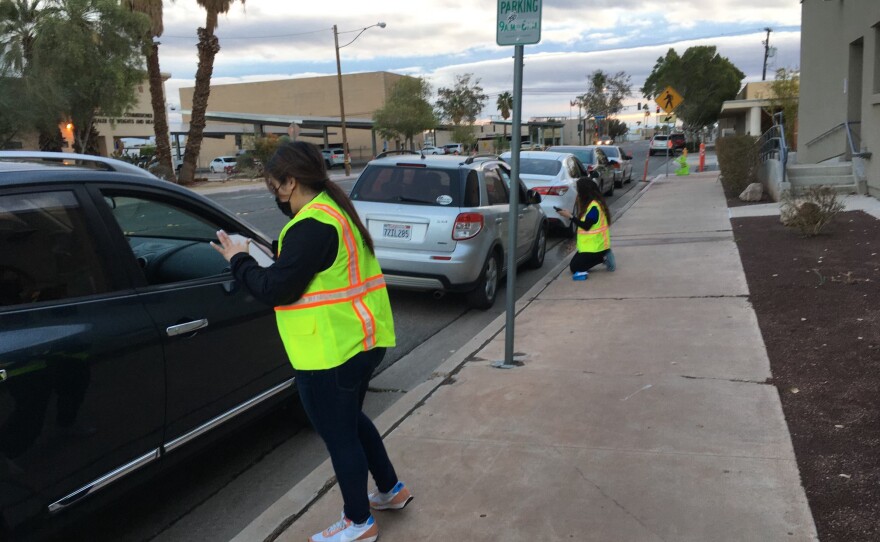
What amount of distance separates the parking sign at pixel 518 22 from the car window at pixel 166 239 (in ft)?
8.31

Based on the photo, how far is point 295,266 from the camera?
262 centimetres

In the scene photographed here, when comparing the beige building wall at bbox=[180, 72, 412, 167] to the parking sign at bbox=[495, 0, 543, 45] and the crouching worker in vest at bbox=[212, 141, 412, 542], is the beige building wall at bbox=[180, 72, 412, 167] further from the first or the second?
the crouching worker in vest at bbox=[212, 141, 412, 542]

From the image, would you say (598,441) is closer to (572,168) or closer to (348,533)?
(348,533)

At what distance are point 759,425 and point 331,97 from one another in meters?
82.4

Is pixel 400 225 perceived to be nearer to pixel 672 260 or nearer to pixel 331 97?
pixel 672 260

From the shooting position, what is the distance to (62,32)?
93.8 feet

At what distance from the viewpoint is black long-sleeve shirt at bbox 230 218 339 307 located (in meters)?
2.62

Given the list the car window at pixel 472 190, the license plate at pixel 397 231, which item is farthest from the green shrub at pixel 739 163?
the license plate at pixel 397 231

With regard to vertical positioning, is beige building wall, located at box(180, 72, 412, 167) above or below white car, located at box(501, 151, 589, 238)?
above

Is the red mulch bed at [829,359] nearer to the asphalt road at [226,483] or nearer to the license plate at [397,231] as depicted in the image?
the asphalt road at [226,483]

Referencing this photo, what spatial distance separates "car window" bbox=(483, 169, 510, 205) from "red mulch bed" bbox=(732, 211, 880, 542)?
290 centimetres

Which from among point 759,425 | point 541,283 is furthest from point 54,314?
point 541,283

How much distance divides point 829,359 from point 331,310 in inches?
158

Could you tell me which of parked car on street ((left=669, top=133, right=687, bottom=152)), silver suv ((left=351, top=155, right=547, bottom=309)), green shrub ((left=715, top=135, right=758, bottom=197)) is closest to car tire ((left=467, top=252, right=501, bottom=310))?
silver suv ((left=351, top=155, right=547, bottom=309))
